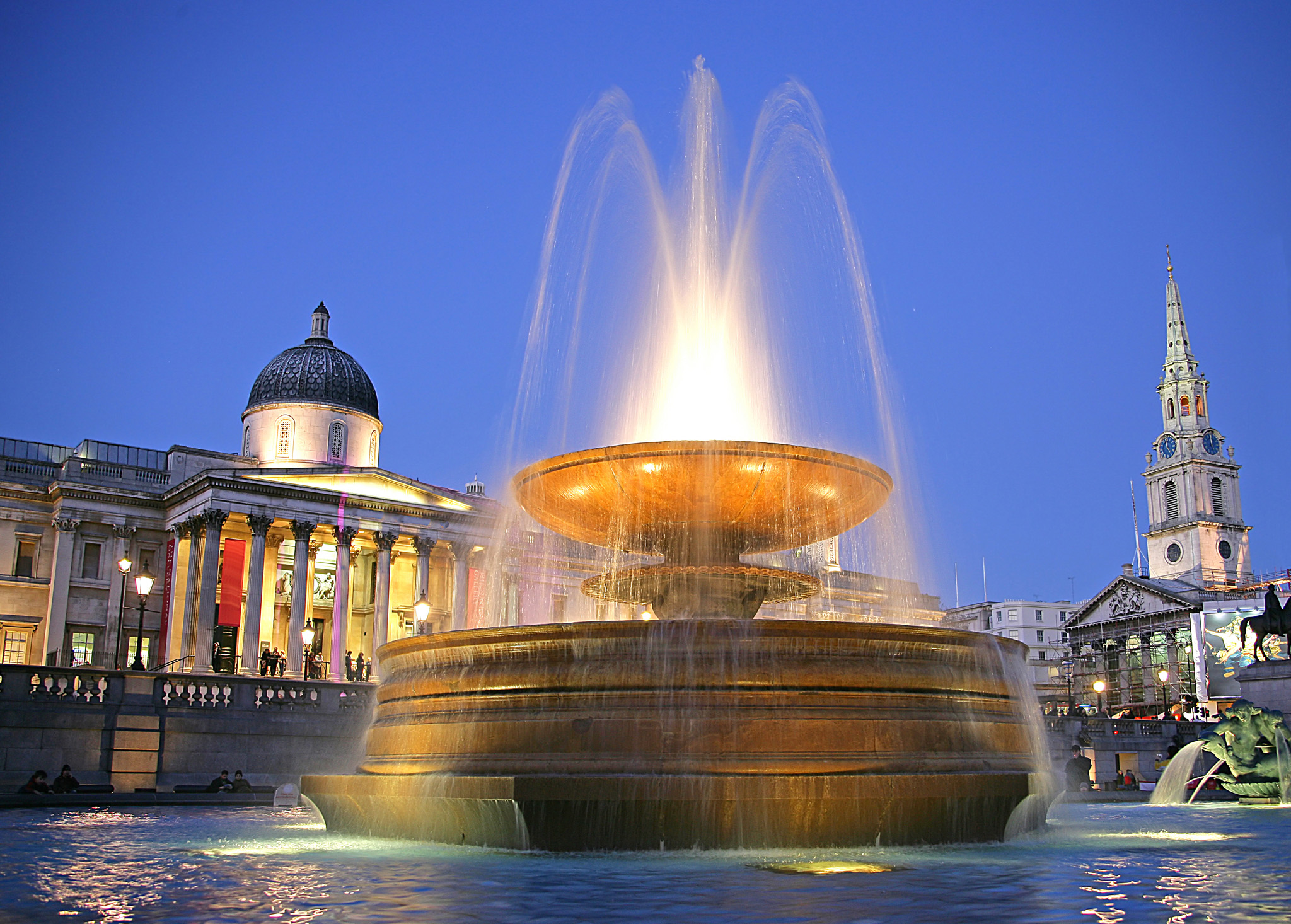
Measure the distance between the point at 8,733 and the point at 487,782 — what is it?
1848cm

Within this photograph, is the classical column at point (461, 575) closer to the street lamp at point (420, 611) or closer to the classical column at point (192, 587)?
the classical column at point (192, 587)

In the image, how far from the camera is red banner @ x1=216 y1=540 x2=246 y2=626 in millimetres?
44000

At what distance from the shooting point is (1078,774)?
29.1m

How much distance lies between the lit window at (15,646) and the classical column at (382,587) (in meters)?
14.7

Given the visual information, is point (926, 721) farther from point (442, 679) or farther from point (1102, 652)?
point (1102, 652)

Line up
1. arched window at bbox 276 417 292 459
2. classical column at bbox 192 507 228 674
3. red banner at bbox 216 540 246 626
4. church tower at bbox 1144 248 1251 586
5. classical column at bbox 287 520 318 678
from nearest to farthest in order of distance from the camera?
1. red banner at bbox 216 540 246 626
2. classical column at bbox 192 507 228 674
3. classical column at bbox 287 520 318 678
4. arched window at bbox 276 417 292 459
5. church tower at bbox 1144 248 1251 586

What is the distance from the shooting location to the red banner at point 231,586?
144 feet

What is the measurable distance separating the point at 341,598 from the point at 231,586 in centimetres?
524

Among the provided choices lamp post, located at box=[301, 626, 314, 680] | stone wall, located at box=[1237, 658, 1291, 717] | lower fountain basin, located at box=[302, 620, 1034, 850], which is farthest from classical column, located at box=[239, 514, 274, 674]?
lower fountain basin, located at box=[302, 620, 1034, 850]

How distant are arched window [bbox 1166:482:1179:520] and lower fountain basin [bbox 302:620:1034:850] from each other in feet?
303

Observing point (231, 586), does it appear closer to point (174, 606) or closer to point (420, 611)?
point (174, 606)

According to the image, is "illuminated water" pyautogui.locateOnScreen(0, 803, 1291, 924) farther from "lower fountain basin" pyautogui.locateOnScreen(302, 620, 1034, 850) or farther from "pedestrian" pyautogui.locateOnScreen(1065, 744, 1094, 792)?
"pedestrian" pyautogui.locateOnScreen(1065, 744, 1094, 792)

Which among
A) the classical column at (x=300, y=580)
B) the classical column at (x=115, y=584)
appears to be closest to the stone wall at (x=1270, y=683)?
the classical column at (x=300, y=580)

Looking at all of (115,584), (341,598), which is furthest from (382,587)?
(115,584)
